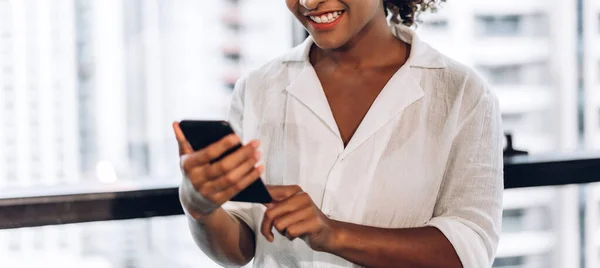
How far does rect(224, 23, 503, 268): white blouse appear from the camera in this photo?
1.13 m

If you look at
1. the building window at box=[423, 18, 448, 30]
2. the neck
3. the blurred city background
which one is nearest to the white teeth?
the neck

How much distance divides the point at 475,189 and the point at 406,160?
12cm

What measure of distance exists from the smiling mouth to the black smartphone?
0.28 metres

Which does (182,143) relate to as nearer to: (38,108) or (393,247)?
(393,247)

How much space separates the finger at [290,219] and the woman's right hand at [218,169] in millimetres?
85

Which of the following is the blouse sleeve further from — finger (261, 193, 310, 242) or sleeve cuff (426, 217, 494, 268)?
finger (261, 193, 310, 242)

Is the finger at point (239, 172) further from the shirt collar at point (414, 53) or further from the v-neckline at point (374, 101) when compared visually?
the shirt collar at point (414, 53)

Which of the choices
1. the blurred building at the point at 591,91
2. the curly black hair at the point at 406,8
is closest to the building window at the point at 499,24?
the blurred building at the point at 591,91

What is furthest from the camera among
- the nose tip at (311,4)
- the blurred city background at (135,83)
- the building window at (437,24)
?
the building window at (437,24)

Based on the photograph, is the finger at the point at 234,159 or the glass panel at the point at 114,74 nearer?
the finger at the point at 234,159

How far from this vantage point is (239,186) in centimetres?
89

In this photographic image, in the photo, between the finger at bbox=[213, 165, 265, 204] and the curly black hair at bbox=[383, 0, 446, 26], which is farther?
the curly black hair at bbox=[383, 0, 446, 26]

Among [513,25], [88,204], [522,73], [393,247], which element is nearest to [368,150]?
[393,247]

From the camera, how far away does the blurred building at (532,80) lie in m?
2.61
